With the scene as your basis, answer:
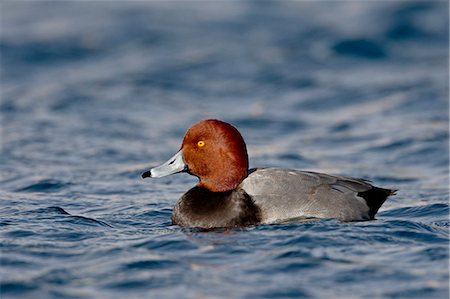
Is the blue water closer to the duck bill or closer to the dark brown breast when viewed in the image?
the dark brown breast

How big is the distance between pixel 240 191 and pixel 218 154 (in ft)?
1.36

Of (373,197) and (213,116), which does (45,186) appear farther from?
(213,116)

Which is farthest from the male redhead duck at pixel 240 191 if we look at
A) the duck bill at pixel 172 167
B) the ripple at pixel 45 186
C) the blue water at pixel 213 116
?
the ripple at pixel 45 186

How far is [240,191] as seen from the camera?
773 cm

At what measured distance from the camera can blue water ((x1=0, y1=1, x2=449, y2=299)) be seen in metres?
6.59

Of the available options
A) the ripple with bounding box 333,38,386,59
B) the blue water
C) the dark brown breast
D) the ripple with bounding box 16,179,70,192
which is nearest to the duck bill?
the dark brown breast

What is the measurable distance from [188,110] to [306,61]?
13.2 feet

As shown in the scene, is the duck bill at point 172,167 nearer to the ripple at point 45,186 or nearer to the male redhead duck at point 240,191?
the male redhead duck at point 240,191

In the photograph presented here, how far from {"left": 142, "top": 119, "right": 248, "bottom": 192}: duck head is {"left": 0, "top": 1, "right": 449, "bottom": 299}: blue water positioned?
1.92 ft

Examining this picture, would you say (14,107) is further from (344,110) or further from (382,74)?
(382,74)

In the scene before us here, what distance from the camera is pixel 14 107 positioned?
1524 cm

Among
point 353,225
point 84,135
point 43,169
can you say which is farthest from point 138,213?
point 84,135

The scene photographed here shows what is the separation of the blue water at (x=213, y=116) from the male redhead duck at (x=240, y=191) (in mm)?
167

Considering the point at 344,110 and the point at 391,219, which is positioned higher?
the point at 344,110
